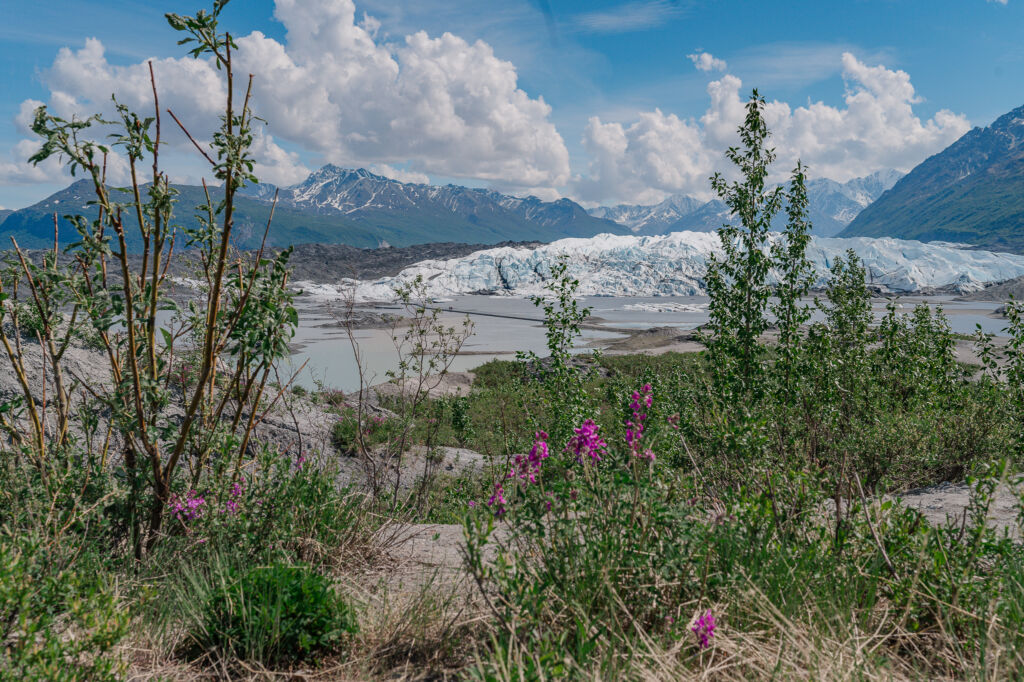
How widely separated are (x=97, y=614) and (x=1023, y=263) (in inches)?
4064

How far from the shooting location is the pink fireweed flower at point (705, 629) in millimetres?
2162

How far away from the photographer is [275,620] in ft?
7.79

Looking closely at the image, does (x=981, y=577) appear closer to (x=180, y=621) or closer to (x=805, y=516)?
(x=805, y=516)

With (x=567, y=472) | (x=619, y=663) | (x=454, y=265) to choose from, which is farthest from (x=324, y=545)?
(x=454, y=265)

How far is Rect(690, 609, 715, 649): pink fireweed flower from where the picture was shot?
216 cm

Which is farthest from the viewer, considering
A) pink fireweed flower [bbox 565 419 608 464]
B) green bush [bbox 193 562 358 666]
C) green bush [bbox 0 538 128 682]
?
pink fireweed flower [bbox 565 419 608 464]

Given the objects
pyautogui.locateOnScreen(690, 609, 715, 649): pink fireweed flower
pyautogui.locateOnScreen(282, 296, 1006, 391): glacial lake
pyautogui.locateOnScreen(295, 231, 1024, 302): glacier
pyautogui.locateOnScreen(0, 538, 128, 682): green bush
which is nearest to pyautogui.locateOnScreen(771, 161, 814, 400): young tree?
pyautogui.locateOnScreen(690, 609, 715, 649): pink fireweed flower

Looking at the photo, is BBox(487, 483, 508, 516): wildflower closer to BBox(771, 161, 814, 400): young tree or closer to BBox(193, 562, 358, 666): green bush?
BBox(193, 562, 358, 666): green bush

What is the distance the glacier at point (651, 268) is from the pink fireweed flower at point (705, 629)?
65.3 metres

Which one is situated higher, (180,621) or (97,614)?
(97,614)

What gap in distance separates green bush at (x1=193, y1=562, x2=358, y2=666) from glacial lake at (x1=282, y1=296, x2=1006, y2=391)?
13.0m

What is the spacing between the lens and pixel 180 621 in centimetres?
264

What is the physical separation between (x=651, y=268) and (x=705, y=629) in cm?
7079

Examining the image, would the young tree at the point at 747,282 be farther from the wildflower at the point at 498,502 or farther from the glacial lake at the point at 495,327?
the glacial lake at the point at 495,327
